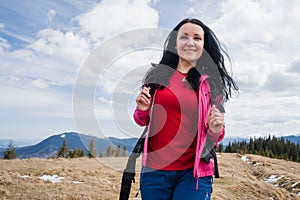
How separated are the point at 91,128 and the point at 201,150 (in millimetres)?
1457

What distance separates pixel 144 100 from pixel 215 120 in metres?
0.69

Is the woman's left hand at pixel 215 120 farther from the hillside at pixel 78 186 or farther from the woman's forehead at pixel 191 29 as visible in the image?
the hillside at pixel 78 186

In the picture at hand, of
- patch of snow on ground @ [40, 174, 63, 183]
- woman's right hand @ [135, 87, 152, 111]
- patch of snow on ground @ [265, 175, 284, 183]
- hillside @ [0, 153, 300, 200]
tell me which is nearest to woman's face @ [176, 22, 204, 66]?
woman's right hand @ [135, 87, 152, 111]

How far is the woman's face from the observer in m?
2.79

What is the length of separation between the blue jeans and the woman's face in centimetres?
110

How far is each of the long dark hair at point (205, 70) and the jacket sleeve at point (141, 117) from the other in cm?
24

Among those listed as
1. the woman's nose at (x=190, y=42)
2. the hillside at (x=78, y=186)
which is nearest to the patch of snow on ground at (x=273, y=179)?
the hillside at (x=78, y=186)

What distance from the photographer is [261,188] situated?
1720 centimetres

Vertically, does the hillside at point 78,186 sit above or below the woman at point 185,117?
below

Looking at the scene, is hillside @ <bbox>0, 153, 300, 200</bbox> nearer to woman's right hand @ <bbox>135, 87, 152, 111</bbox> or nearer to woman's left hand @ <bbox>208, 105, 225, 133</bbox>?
woman's right hand @ <bbox>135, 87, 152, 111</bbox>

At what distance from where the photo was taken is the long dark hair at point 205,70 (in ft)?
9.00

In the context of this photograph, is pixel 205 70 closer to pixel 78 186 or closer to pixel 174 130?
pixel 174 130

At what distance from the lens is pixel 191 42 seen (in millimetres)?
2771

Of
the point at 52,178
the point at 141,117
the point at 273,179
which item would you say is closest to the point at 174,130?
the point at 141,117
